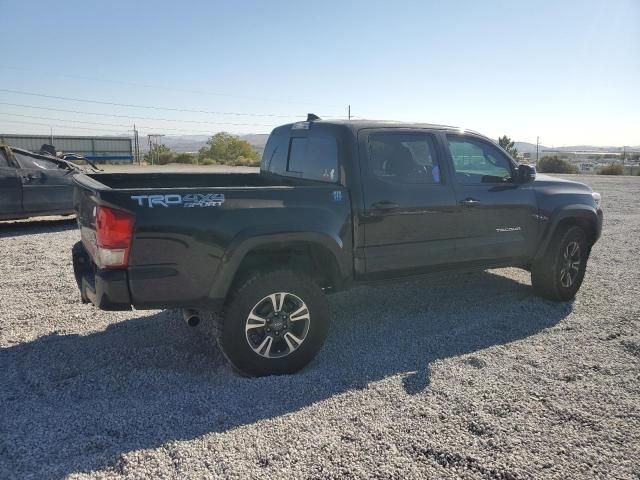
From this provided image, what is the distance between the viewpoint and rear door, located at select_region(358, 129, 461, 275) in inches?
170

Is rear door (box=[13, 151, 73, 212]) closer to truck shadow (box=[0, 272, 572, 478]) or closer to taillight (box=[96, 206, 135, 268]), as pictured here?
truck shadow (box=[0, 272, 572, 478])

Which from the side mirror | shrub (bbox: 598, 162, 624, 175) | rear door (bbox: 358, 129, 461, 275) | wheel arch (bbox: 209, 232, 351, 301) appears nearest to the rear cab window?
rear door (bbox: 358, 129, 461, 275)

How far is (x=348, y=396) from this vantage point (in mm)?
3551

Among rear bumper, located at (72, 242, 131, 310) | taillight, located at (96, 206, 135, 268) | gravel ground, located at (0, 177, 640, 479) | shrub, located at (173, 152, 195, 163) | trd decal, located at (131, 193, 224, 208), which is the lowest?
gravel ground, located at (0, 177, 640, 479)

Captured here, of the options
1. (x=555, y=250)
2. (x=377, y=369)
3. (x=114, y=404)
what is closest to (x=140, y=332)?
(x=114, y=404)

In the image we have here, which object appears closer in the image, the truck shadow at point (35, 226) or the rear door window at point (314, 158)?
the rear door window at point (314, 158)

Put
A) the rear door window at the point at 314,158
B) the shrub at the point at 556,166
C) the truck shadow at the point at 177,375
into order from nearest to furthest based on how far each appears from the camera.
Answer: the truck shadow at the point at 177,375
the rear door window at the point at 314,158
the shrub at the point at 556,166

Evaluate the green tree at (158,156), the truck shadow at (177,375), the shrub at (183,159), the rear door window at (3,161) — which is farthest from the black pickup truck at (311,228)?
the shrub at (183,159)

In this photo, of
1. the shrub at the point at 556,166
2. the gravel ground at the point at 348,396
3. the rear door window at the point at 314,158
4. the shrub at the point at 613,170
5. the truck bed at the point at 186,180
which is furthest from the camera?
the shrub at the point at 556,166

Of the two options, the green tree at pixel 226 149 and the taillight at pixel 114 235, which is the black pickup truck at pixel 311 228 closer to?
the taillight at pixel 114 235

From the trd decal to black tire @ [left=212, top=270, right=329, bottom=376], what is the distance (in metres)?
0.63

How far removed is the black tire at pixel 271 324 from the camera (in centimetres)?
369

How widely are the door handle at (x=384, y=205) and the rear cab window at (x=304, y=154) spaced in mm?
374

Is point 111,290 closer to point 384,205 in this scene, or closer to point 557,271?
point 384,205
